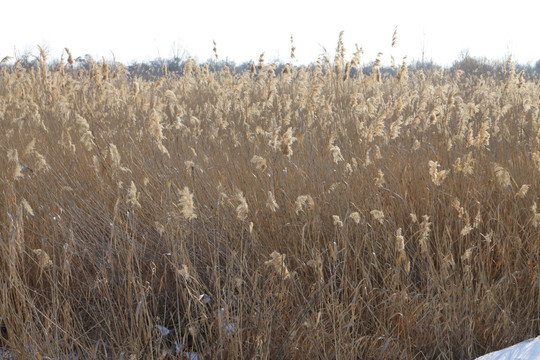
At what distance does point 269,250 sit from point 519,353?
1061mm

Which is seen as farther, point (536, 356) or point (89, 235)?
point (89, 235)

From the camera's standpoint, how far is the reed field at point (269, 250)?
75.7 inches

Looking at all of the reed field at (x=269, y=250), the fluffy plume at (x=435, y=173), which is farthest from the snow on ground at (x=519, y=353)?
the fluffy plume at (x=435, y=173)

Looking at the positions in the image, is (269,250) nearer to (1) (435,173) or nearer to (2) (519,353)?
(1) (435,173)

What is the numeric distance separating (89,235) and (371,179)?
1.38 metres

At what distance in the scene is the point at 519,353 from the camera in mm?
1899

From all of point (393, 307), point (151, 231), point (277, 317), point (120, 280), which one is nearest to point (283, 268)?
point (277, 317)

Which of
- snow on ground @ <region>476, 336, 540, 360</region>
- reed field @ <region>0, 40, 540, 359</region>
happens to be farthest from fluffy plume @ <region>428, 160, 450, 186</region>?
snow on ground @ <region>476, 336, 540, 360</region>

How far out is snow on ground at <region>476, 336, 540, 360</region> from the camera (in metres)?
1.87

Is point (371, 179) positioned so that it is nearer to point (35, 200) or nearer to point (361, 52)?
point (35, 200)

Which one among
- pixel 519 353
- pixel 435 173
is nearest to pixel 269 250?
pixel 435 173

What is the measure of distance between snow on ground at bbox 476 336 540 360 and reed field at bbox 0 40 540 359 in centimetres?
11

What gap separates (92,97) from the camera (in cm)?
517

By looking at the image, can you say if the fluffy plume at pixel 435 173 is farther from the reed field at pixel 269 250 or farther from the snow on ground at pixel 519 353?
the snow on ground at pixel 519 353
